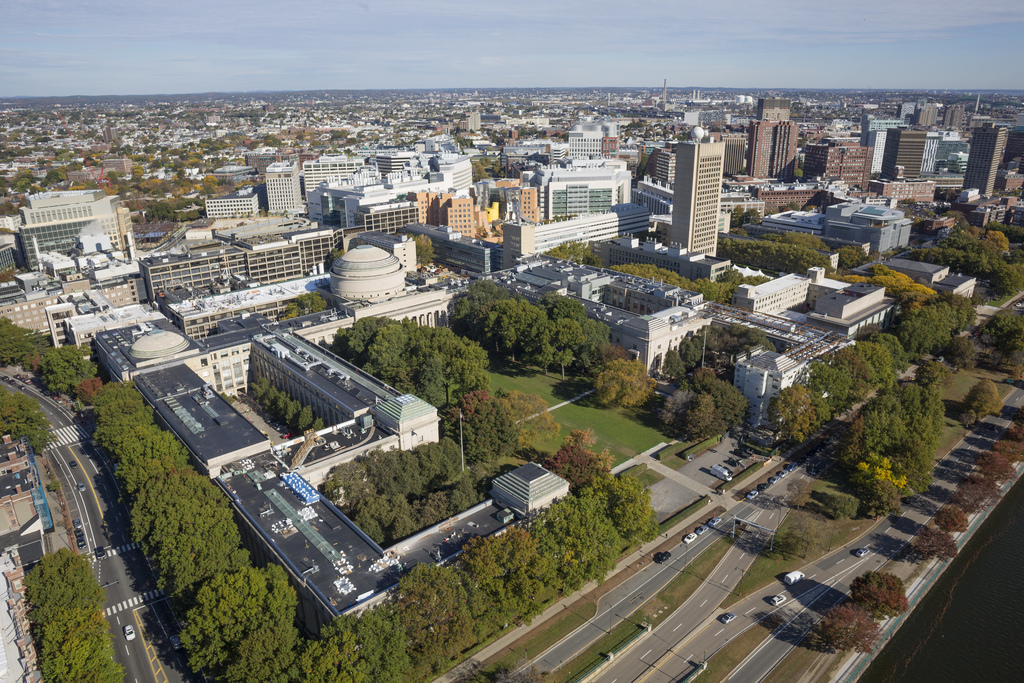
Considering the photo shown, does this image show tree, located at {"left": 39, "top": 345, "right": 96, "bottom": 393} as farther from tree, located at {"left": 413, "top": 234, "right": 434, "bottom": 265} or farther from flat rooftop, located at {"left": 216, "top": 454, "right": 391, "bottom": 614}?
tree, located at {"left": 413, "top": 234, "right": 434, "bottom": 265}

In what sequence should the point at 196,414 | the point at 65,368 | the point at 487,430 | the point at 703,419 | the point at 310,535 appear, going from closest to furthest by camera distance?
the point at 310,535, the point at 487,430, the point at 196,414, the point at 703,419, the point at 65,368

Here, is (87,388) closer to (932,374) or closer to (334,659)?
(334,659)

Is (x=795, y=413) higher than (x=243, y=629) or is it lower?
higher

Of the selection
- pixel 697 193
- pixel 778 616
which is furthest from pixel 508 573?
pixel 697 193

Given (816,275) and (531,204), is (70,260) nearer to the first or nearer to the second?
(531,204)

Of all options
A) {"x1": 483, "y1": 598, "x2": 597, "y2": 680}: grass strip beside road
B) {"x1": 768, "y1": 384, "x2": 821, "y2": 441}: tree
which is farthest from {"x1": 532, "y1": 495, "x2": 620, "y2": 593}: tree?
{"x1": 768, "y1": 384, "x2": 821, "y2": 441}: tree

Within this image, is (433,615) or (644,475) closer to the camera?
(433,615)
